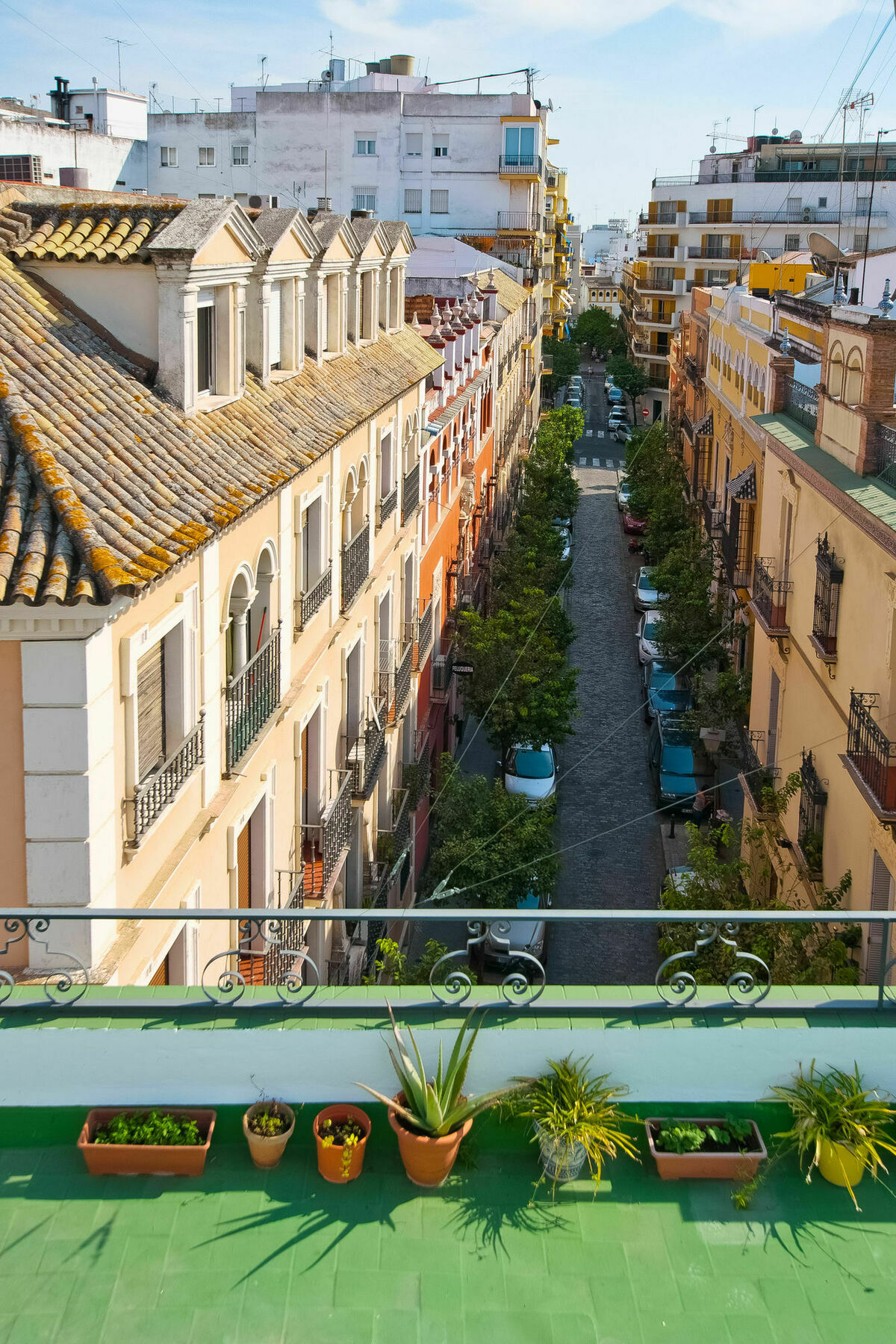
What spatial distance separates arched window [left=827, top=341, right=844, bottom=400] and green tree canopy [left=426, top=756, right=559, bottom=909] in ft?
31.1

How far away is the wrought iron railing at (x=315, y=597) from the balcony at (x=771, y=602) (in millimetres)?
8381

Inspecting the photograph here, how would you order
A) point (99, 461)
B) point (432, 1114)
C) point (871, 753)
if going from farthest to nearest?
point (871, 753) < point (99, 461) < point (432, 1114)

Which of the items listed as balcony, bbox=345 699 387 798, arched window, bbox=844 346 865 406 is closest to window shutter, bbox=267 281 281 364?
balcony, bbox=345 699 387 798

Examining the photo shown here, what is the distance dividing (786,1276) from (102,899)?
5.17 metres

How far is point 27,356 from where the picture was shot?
1070 cm

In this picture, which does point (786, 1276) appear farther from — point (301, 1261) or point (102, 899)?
point (102, 899)

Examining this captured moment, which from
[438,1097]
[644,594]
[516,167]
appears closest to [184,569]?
[438,1097]

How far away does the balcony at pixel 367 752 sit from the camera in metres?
20.6

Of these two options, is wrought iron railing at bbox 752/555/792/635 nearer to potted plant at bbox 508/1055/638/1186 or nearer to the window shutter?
the window shutter

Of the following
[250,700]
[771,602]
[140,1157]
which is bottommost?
[140,1157]

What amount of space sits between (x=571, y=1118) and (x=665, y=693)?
103ft

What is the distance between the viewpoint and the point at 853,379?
18.5m

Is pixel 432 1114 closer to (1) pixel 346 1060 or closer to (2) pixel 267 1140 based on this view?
(1) pixel 346 1060

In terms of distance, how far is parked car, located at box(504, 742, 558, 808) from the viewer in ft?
107
